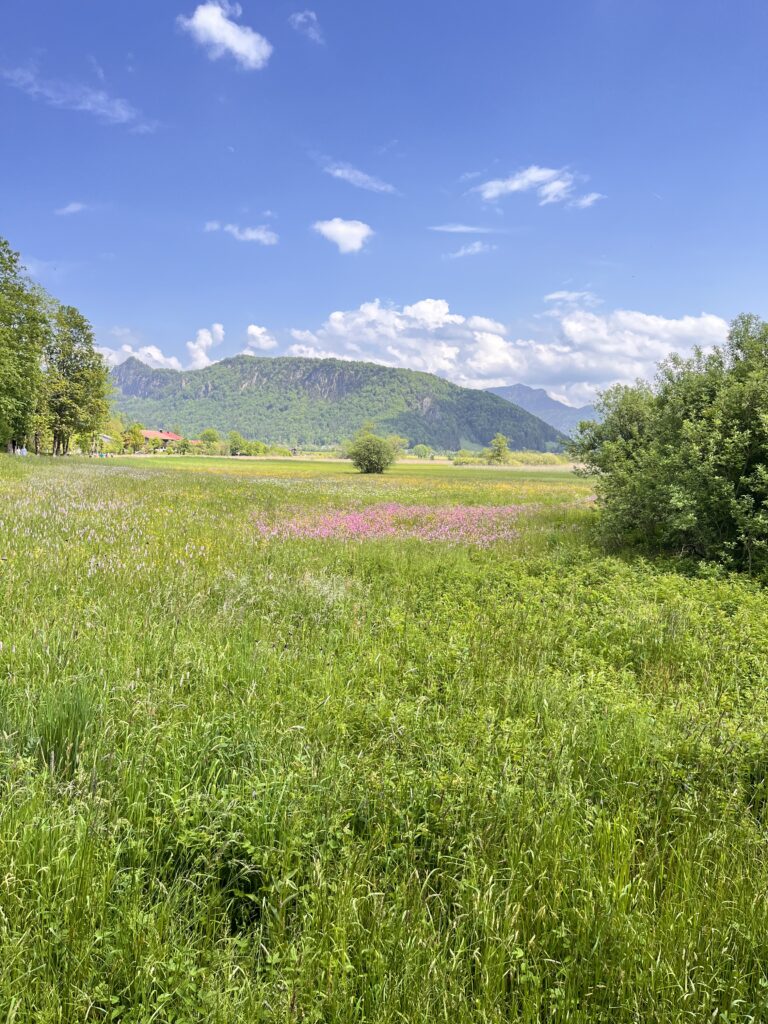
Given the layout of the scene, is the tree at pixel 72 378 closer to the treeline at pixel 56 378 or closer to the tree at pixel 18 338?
the treeline at pixel 56 378

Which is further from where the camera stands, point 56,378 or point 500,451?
point 500,451

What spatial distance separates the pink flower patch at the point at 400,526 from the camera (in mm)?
11391

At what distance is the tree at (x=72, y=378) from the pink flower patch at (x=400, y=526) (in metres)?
52.8

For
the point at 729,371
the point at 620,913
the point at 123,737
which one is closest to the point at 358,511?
the point at 729,371

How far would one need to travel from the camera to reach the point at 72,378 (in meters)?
54.6

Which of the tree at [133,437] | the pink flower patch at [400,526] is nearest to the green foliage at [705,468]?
the pink flower patch at [400,526]

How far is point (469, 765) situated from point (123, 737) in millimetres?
2240

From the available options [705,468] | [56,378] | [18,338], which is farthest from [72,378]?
[705,468]

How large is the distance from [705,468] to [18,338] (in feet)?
165

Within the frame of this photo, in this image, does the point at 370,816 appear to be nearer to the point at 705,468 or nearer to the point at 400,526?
the point at 705,468

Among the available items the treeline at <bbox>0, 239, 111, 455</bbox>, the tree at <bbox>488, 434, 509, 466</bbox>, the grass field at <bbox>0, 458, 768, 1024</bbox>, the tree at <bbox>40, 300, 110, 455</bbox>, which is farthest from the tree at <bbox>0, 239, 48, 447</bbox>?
the tree at <bbox>488, 434, 509, 466</bbox>

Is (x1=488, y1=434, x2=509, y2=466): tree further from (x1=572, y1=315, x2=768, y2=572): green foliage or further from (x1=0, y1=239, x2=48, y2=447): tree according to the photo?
(x1=572, y1=315, x2=768, y2=572): green foliage

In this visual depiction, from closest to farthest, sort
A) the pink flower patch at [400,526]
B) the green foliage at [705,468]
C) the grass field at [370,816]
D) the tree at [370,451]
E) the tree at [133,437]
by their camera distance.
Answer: the grass field at [370,816]
the green foliage at [705,468]
the pink flower patch at [400,526]
the tree at [370,451]
the tree at [133,437]

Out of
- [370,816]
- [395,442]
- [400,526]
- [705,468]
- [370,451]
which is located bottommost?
[370,816]
